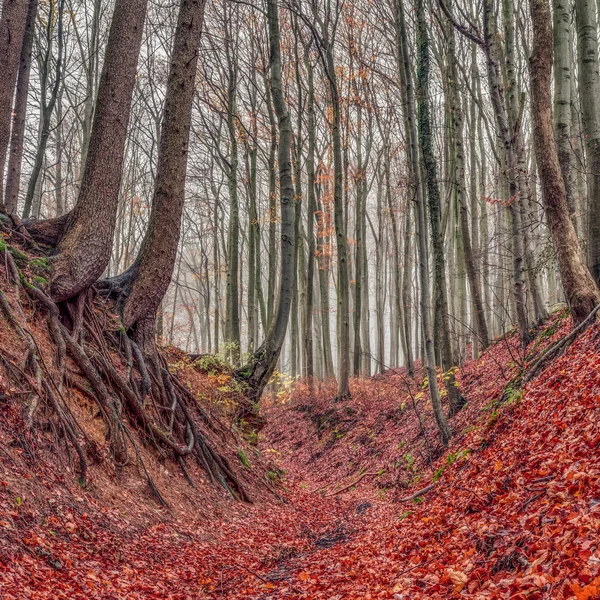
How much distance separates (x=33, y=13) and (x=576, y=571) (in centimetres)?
1321

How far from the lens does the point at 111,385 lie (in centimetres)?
Result: 651

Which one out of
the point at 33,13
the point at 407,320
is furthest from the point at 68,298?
the point at 407,320

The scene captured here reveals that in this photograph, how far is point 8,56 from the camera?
Result: 7.67m

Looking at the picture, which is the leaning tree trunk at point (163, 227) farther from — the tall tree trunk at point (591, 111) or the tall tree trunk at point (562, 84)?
the tall tree trunk at point (591, 111)

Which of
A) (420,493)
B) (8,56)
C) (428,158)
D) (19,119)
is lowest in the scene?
(420,493)

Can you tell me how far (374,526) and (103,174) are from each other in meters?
6.15

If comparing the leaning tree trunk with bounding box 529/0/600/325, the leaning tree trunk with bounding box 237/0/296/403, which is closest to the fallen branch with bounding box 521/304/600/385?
the leaning tree trunk with bounding box 529/0/600/325

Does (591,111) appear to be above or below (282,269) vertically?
above

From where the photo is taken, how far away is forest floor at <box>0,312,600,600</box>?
3.25 m

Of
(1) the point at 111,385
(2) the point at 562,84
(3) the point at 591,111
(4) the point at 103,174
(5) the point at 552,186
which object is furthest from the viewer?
(2) the point at 562,84

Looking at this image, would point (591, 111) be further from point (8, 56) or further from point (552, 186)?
point (8, 56)

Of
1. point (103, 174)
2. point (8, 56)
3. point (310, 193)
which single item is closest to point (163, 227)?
point (103, 174)

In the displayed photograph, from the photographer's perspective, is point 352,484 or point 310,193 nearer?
point 352,484

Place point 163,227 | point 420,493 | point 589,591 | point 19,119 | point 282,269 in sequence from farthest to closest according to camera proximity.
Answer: point 282,269 → point 19,119 → point 163,227 → point 420,493 → point 589,591
